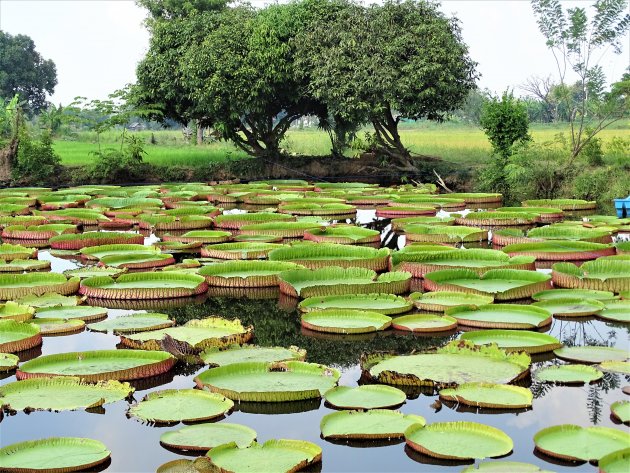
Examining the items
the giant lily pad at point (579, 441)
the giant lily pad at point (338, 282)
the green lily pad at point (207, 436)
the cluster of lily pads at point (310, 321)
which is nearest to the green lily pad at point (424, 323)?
the cluster of lily pads at point (310, 321)

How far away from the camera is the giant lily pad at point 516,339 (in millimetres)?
5059

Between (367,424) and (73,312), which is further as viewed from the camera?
(73,312)

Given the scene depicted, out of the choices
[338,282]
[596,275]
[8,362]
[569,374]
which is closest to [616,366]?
[569,374]

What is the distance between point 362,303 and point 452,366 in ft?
5.23

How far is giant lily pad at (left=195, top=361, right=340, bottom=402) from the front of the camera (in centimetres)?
428

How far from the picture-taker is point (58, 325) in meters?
5.67

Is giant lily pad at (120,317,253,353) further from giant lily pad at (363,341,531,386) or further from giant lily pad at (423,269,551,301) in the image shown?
giant lily pad at (423,269,551,301)

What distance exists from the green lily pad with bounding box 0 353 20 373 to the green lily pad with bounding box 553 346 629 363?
2.93 m

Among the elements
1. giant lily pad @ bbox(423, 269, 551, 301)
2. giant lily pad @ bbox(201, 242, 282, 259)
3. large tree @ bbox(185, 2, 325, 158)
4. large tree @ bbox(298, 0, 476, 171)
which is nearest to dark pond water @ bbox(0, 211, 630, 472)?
giant lily pad @ bbox(423, 269, 551, 301)

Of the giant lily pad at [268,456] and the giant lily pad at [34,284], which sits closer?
the giant lily pad at [268,456]

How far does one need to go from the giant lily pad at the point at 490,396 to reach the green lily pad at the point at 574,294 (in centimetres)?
214

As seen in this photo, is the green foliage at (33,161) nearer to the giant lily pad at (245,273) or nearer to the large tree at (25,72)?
the giant lily pad at (245,273)

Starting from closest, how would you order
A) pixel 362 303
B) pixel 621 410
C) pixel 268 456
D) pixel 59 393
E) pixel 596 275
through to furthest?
pixel 268 456 → pixel 621 410 → pixel 59 393 → pixel 362 303 → pixel 596 275

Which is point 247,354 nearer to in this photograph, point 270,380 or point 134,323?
point 270,380
